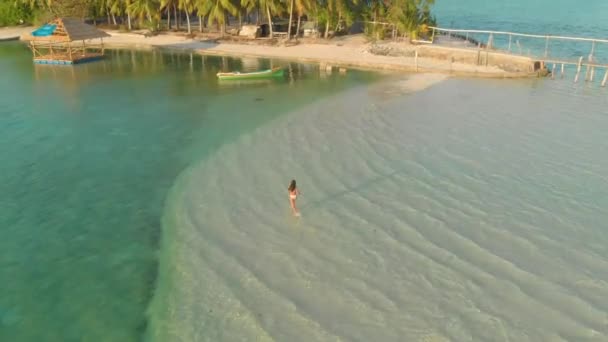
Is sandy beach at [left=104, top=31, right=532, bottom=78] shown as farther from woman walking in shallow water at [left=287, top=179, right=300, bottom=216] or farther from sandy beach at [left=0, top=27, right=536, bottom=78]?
woman walking in shallow water at [left=287, top=179, right=300, bottom=216]

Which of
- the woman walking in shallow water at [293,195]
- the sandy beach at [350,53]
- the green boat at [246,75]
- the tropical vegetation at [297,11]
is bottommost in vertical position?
the woman walking in shallow water at [293,195]

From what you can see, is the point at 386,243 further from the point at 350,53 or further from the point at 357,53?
the point at 350,53

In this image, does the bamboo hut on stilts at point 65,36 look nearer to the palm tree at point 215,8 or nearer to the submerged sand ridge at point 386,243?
the palm tree at point 215,8

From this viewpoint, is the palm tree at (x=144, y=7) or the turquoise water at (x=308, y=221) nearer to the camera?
the turquoise water at (x=308, y=221)

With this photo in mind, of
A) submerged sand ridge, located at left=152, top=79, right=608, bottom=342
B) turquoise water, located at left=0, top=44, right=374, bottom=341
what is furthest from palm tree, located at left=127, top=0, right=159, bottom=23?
submerged sand ridge, located at left=152, top=79, right=608, bottom=342

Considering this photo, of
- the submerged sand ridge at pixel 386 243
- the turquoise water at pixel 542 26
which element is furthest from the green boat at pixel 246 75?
the turquoise water at pixel 542 26

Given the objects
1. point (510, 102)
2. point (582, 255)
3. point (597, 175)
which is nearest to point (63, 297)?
point (582, 255)

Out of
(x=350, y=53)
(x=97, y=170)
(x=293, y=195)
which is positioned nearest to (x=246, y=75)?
(x=350, y=53)

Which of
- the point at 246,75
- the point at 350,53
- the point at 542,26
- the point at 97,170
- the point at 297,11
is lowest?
the point at 97,170
